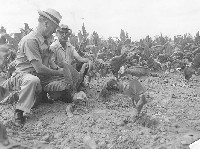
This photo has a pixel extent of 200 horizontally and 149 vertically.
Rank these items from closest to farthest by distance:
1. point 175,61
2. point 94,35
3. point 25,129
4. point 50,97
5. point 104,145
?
point 104,145 → point 25,129 → point 50,97 → point 175,61 → point 94,35

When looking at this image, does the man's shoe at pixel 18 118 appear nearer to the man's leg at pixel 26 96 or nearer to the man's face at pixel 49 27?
the man's leg at pixel 26 96

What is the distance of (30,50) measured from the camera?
4.23 m

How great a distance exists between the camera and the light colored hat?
166 inches

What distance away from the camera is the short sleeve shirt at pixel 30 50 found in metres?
4.24

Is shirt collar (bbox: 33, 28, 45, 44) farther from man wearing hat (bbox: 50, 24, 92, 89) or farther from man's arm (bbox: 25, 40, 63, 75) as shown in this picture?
man wearing hat (bbox: 50, 24, 92, 89)

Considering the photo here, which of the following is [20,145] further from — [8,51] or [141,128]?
[8,51]

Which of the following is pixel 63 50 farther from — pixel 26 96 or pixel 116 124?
pixel 116 124

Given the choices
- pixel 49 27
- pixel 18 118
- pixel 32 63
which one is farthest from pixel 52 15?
pixel 18 118

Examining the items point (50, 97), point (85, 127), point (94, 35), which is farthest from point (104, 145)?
point (94, 35)

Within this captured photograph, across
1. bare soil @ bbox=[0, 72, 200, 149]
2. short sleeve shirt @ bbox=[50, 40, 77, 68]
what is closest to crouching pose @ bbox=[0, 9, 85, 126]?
bare soil @ bbox=[0, 72, 200, 149]

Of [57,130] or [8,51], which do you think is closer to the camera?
[57,130]

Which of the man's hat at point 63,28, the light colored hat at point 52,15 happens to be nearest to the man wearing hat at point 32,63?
the light colored hat at point 52,15

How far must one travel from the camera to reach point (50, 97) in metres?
4.80

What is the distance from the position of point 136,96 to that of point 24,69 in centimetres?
153
